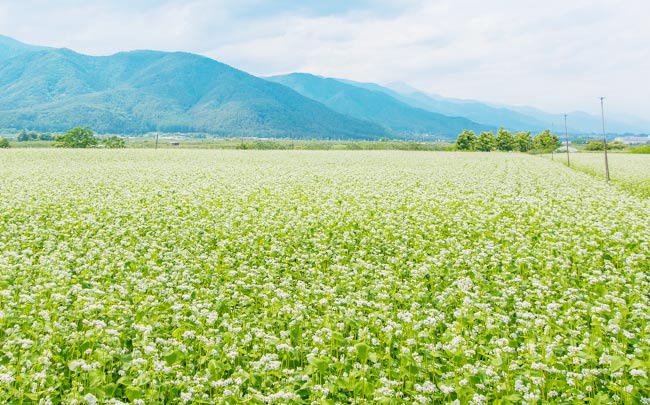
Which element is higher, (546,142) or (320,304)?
(546,142)

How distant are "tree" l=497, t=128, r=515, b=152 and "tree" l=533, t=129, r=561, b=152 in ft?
25.7

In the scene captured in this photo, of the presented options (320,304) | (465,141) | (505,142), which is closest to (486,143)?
(465,141)

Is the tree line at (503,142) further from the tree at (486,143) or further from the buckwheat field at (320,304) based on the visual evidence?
the buckwheat field at (320,304)

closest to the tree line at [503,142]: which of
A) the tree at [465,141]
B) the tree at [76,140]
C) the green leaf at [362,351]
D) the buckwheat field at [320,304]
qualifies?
the tree at [465,141]

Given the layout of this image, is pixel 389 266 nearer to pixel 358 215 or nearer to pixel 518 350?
pixel 518 350

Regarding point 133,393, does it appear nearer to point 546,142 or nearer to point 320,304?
point 320,304

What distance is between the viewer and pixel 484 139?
134m

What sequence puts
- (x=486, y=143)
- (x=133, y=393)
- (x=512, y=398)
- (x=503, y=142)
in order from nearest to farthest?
(x=133, y=393)
(x=512, y=398)
(x=486, y=143)
(x=503, y=142)

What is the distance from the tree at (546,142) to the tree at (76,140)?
118529 millimetres

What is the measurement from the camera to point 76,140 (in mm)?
109188

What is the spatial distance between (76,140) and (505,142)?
11335 cm

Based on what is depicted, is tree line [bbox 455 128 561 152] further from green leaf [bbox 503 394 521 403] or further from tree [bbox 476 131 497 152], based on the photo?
green leaf [bbox 503 394 521 403]

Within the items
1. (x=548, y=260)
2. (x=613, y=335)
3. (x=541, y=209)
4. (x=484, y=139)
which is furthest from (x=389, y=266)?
(x=484, y=139)

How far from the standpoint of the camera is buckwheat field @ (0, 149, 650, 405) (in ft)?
19.8
